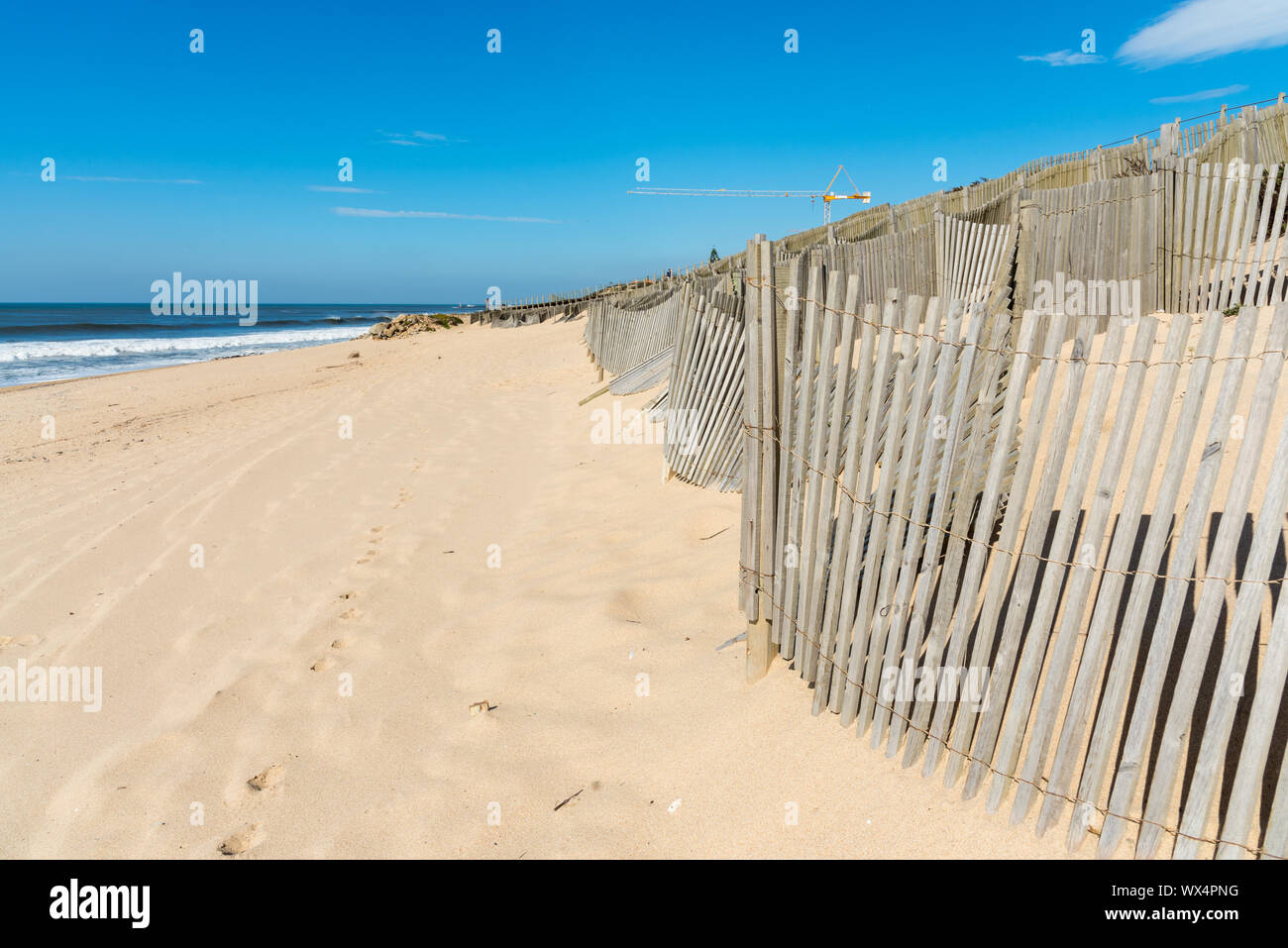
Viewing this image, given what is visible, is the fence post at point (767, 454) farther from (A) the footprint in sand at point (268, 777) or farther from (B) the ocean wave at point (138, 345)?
(B) the ocean wave at point (138, 345)

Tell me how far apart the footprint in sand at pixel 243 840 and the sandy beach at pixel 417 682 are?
0.01 metres

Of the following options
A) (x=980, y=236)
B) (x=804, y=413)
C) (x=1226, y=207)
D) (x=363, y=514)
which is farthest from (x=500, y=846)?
(x=980, y=236)

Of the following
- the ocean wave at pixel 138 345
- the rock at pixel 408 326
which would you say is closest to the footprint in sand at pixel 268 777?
the ocean wave at pixel 138 345

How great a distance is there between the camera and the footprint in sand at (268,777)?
9.67ft

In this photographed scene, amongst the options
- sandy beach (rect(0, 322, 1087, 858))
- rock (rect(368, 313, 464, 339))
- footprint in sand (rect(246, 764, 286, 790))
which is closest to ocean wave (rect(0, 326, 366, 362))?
rock (rect(368, 313, 464, 339))

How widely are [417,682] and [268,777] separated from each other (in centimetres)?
79

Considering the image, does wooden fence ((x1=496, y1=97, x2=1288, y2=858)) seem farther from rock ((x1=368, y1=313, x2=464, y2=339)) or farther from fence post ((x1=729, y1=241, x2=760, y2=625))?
rock ((x1=368, y1=313, x2=464, y2=339))

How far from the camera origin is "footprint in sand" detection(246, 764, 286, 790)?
2.95 metres

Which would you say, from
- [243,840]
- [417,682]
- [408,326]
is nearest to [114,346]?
[408,326]

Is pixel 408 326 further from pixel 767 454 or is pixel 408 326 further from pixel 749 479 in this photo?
pixel 767 454

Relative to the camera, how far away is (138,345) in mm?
32156

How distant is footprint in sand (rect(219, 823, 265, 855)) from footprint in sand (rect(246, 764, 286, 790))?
9.1 inches
